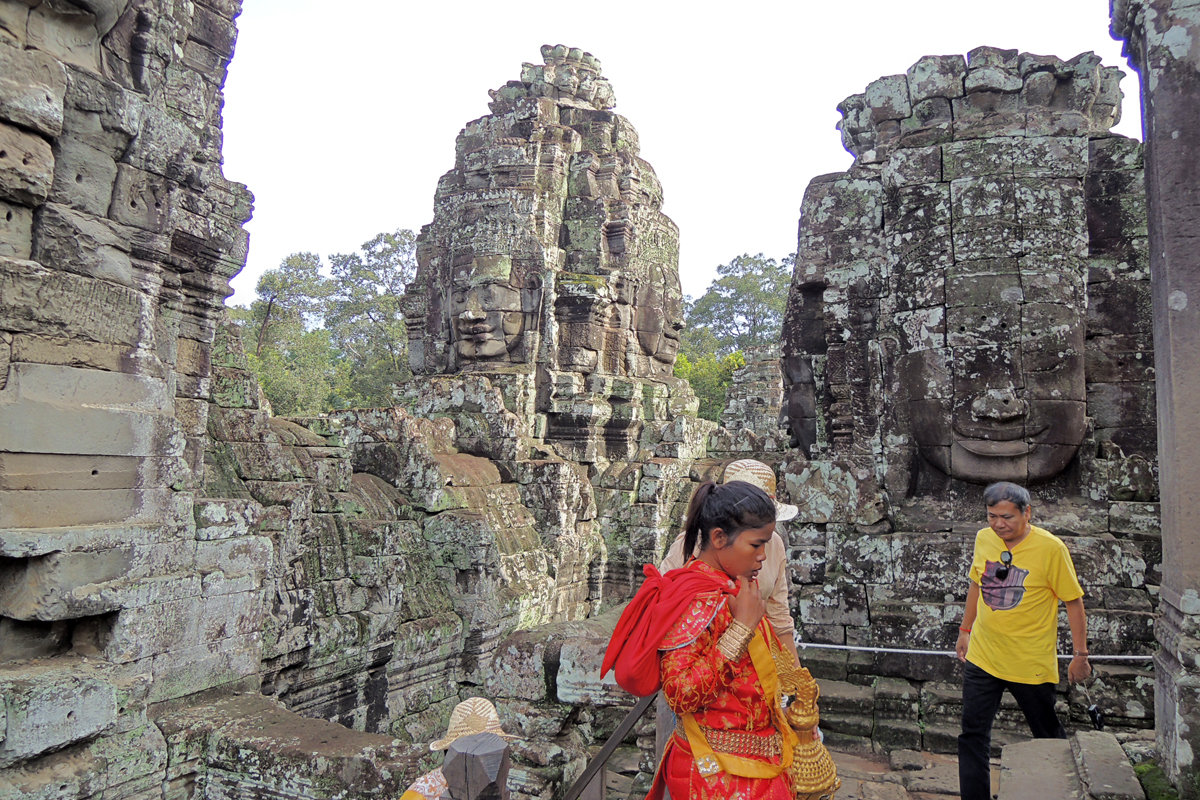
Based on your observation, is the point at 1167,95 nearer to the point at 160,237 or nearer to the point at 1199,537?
the point at 1199,537

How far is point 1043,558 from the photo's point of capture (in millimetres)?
3184

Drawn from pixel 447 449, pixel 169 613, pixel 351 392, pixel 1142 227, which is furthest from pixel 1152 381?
pixel 351 392

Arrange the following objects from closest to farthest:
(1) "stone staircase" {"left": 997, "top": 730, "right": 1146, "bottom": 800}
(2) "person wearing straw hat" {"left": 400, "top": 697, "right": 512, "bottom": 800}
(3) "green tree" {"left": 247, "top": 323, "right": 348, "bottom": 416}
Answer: (2) "person wearing straw hat" {"left": 400, "top": 697, "right": 512, "bottom": 800} → (1) "stone staircase" {"left": 997, "top": 730, "right": 1146, "bottom": 800} → (3) "green tree" {"left": 247, "top": 323, "right": 348, "bottom": 416}

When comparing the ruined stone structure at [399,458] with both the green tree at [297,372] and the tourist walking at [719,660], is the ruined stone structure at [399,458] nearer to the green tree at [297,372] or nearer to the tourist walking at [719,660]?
the tourist walking at [719,660]

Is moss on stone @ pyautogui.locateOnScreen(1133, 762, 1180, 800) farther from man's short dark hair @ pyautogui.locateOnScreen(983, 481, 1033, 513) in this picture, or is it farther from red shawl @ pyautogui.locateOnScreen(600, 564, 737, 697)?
red shawl @ pyautogui.locateOnScreen(600, 564, 737, 697)

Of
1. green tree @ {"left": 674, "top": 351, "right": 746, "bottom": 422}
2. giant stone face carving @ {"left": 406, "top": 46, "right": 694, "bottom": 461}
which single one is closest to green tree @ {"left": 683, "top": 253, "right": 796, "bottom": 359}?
green tree @ {"left": 674, "top": 351, "right": 746, "bottom": 422}

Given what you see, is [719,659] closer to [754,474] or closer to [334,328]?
[754,474]

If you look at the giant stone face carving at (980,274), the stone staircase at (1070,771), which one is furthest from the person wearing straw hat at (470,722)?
the giant stone face carving at (980,274)

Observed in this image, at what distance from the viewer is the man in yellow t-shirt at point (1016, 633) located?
10.2 ft

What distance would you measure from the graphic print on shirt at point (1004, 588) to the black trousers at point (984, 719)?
0.28 metres

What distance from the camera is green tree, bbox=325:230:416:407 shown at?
3009 centimetres

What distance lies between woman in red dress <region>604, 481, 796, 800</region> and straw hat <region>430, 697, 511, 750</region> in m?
0.57

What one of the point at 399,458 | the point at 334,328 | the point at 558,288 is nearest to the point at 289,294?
the point at 334,328

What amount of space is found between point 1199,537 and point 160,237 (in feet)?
13.0
